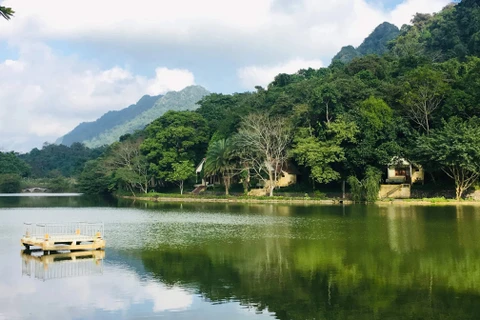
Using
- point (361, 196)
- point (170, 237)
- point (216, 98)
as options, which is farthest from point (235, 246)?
point (216, 98)

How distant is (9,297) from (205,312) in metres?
5.59

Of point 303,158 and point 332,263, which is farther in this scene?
point 303,158

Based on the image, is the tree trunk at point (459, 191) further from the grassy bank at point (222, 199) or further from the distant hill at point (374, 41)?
the distant hill at point (374, 41)

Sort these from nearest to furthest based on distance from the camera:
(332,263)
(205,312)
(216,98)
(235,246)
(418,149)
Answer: (205,312) → (332,263) → (235,246) → (418,149) → (216,98)

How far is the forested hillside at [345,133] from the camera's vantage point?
46.7 meters

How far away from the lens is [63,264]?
61.0ft

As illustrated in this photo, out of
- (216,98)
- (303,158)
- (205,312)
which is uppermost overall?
(216,98)

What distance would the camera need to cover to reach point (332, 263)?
1753 cm

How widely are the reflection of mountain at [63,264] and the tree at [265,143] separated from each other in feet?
113

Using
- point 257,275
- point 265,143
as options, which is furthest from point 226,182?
point 257,275

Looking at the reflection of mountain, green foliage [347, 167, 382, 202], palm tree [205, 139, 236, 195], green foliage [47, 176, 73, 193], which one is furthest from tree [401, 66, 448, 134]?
green foliage [47, 176, 73, 193]

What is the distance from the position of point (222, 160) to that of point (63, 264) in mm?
39772

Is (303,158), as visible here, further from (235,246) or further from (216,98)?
(216,98)

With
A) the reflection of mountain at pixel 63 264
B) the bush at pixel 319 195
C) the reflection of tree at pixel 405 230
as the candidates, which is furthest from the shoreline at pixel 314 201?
the reflection of mountain at pixel 63 264
